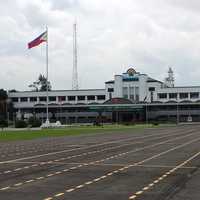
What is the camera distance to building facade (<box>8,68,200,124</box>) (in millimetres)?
160375

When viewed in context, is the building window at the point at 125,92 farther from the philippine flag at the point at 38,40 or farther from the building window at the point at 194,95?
A: the philippine flag at the point at 38,40

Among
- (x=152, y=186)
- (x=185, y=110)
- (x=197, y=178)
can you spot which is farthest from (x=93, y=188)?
(x=185, y=110)

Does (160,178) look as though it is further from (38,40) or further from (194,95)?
(194,95)

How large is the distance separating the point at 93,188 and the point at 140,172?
523 cm

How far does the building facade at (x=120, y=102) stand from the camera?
526 feet

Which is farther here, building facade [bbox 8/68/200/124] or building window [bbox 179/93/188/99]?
building window [bbox 179/93/188/99]

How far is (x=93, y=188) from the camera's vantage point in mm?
Result: 16703

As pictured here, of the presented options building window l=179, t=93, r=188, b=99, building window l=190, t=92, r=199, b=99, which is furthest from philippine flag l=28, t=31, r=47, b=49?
building window l=190, t=92, r=199, b=99

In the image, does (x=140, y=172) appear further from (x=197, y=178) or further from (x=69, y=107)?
(x=69, y=107)

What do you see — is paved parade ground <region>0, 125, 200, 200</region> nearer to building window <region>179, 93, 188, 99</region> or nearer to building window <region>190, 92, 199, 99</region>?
building window <region>190, 92, 199, 99</region>

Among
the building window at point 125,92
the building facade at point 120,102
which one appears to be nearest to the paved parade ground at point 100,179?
the building facade at point 120,102

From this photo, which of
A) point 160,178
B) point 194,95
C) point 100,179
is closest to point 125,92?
point 194,95

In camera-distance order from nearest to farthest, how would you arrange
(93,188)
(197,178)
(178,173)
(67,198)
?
(67,198) < (93,188) < (197,178) < (178,173)

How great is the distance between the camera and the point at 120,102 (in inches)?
6156
